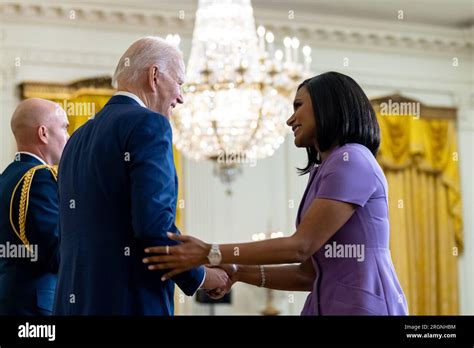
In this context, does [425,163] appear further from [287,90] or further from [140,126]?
[140,126]

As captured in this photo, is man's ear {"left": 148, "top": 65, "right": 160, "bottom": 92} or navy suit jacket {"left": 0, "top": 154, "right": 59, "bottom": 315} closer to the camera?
man's ear {"left": 148, "top": 65, "right": 160, "bottom": 92}

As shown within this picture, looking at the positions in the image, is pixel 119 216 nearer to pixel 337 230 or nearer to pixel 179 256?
pixel 179 256

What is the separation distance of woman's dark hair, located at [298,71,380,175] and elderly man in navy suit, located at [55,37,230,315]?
42 cm

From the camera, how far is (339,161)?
2.46 m

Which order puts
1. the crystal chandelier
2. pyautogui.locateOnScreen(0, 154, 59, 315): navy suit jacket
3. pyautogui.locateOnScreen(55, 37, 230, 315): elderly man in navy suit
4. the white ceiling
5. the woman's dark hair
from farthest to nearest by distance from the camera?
the white ceiling → the crystal chandelier → pyautogui.locateOnScreen(0, 154, 59, 315): navy suit jacket → the woman's dark hair → pyautogui.locateOnScreen(55, 37, 230, 315): elderly man in navy suit

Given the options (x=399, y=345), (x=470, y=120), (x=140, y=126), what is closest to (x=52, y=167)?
(x=140, y=126)

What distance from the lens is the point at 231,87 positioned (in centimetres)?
606

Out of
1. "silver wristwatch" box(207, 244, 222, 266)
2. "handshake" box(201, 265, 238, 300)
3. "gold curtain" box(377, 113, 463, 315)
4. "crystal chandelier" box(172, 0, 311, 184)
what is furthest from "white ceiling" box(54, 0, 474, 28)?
"silver wristwatch" box(207, 244, 222, 266)

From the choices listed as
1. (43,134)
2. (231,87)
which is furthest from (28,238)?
(231,87)

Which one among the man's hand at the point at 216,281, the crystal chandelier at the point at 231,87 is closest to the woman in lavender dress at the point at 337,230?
the man's hand at the point at 216,281

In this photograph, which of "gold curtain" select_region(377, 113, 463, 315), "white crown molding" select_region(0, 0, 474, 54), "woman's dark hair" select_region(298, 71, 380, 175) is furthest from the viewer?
"gold curtain" select_region(377, 113, 463, 315)

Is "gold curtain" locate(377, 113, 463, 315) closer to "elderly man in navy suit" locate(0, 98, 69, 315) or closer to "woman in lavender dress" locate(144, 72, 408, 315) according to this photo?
"elderly man in navy suit" locate(0, 98, 69, 315)

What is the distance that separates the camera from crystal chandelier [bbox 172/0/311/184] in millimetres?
6039

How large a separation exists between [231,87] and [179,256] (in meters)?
3.73
